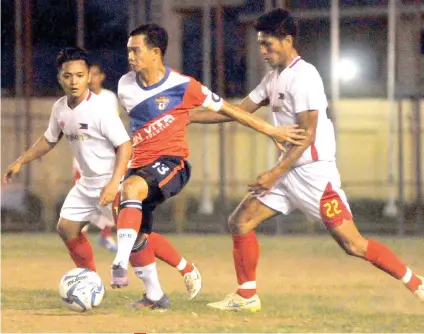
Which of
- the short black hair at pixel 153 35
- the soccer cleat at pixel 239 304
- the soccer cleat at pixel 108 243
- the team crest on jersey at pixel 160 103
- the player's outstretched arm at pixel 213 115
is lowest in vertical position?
the soccer cleat at pixel 108 243

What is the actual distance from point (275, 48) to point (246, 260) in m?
1.42

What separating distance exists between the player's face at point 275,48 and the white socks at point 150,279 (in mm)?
1548

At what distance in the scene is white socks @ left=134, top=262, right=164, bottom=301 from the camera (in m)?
7.62

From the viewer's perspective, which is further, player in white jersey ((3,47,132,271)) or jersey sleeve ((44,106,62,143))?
jersey sleeve ((44,106,62,143))

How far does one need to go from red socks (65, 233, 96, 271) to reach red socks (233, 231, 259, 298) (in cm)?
113

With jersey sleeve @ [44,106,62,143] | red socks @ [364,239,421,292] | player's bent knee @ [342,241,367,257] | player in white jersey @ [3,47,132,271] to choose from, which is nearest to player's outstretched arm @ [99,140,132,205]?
player in white jersey @ [3,47,132,271]

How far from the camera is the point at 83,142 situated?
7.96m

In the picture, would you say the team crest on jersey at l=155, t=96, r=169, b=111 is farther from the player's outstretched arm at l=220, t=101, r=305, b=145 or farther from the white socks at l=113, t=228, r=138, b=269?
the white socks at l=113, t=228, r=138, b=269

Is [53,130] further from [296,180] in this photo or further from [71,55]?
[296,180]

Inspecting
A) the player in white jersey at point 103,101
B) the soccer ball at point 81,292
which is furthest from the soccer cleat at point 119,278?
the player in white jersey at point 103,101

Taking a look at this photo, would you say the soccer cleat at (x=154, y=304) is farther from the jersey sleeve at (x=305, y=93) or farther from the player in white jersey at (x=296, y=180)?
the jersey sleeve at (x=305, y=93)

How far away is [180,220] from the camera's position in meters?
16.6

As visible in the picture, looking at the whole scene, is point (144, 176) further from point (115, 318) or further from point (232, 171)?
point (232, 171)

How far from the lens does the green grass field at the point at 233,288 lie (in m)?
6.91
